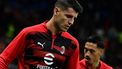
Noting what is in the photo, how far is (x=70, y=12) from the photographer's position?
196 inches

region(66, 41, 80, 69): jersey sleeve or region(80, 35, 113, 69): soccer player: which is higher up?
region(66, 41, 80, 69): jersey sleeve

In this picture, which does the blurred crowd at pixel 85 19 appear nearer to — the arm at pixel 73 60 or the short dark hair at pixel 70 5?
the arm at pixel 73 60

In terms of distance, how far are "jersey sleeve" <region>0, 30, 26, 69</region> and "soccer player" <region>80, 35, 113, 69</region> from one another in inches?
58.8

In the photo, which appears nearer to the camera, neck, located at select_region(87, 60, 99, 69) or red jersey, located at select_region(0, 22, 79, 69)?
red jersey, located at select_region(0, 22, 79, 69)

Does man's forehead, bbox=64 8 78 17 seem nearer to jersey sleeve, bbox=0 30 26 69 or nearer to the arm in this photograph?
the arm

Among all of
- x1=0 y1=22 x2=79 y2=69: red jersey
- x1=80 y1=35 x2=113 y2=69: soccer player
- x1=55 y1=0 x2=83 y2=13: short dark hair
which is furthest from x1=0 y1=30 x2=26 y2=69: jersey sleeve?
x1=80 y1=35 x2=113 y2=69: soccer player

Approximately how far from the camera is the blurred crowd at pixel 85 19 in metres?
11.3

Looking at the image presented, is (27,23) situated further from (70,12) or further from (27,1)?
(70,12)

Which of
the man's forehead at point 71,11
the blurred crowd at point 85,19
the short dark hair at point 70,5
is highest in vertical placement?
the short dark hair at point 70,5

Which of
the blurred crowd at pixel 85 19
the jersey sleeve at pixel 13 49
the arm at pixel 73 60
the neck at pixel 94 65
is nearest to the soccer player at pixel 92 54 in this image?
the neck at pixel 94 65

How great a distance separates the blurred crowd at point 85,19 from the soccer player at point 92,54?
416 cm

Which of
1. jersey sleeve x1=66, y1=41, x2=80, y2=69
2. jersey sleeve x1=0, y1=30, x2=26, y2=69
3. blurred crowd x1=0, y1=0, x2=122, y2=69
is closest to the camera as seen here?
jersey sleeve x1=0, y1=30, x2=26, y2=69

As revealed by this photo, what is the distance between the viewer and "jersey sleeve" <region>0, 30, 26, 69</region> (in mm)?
4938

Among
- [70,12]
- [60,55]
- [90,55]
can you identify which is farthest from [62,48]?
[90,55]
